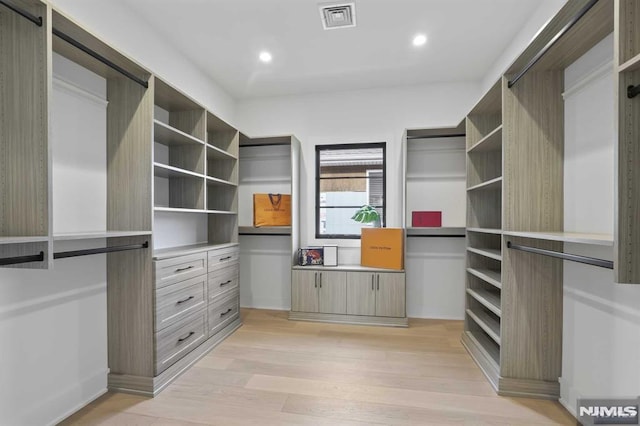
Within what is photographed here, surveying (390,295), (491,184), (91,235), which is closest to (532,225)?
(491,184)

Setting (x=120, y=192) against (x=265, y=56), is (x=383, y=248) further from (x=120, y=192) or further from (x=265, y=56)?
(x=120, y=192)

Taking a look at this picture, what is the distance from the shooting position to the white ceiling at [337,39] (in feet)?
7.70

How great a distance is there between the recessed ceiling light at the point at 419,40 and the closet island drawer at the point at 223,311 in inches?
121

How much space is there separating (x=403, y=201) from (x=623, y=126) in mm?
2319

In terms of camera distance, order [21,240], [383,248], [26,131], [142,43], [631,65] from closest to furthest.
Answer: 1. [631,65]
2. [21,240]
3. [26,131]
4. [142,43]
5. [383,248]

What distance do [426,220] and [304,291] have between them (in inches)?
65.5

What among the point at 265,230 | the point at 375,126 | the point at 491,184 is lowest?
the point at 265,230

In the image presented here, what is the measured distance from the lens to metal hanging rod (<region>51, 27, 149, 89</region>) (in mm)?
1541

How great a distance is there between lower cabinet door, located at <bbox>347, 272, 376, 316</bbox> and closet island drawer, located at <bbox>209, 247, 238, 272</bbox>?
1309 millimetres

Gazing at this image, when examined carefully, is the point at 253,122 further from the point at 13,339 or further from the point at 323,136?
the point at 13,339

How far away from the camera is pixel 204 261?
2693mm

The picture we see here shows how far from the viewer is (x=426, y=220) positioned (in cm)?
350

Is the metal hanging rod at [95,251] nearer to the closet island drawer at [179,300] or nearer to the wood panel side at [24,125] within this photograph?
the wood panel side at [24,125]

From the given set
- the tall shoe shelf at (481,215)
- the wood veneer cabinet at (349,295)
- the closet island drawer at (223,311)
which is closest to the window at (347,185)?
the wood veneer cabinet at (349,295)
